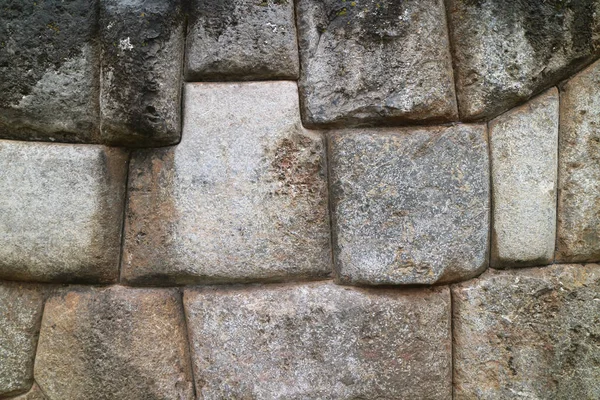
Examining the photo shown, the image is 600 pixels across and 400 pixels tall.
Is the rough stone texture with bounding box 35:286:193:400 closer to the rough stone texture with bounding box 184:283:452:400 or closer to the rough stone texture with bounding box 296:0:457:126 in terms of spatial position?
the rough stone texture with bounding box 184:283:452:400

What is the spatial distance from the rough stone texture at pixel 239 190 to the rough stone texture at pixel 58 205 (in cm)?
13

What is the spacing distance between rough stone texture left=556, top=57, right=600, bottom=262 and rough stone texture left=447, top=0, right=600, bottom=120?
11cm

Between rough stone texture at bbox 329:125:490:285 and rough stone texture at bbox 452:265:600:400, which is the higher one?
rough stone texture at bbox 329:125:490:285

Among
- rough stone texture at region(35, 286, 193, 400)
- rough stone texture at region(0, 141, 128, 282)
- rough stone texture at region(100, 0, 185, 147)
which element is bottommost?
rough stone texture at region(35, 286, 193, 400)

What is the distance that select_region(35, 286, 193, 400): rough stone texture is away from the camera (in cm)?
156

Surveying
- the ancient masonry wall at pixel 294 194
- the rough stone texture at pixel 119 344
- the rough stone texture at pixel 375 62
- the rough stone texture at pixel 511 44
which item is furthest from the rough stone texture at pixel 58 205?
the rough stone texture at pixel 511 44

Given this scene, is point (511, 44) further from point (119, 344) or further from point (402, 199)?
point (119, 344)

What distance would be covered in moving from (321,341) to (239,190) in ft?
1.66

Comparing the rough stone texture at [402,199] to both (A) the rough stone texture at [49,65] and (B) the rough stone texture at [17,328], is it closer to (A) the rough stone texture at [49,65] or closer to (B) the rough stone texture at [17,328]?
(A) the rough stone texture at [49,65]

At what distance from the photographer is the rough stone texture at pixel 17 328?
162 centimetres

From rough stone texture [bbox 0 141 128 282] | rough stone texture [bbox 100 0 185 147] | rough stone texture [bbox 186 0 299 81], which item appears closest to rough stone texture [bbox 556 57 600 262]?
rough stone texture [bbox 186 0 299 81]

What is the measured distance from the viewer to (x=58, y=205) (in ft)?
5.05

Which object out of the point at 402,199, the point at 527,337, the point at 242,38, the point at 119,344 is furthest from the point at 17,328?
the point at 527,337

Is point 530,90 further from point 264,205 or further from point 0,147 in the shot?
point 0,147
